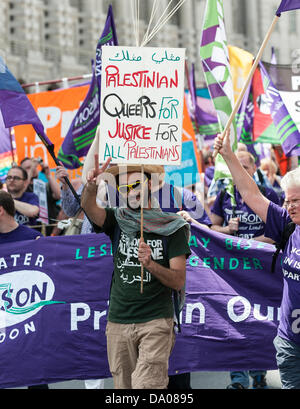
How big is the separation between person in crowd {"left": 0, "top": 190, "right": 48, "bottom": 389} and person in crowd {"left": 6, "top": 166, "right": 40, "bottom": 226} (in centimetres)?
125

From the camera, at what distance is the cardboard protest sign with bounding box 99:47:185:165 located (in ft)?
15.2

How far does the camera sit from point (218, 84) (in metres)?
6.98

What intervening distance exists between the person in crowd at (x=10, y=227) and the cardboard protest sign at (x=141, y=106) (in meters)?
1.31

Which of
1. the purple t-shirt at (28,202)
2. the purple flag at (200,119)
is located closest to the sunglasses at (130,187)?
the purple t-shirt at (28,202)

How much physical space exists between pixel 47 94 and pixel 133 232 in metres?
6.59

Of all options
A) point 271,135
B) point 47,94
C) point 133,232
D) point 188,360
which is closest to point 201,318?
point 188,360

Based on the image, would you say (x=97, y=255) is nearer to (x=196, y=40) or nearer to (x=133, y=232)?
(x=133, y=232)

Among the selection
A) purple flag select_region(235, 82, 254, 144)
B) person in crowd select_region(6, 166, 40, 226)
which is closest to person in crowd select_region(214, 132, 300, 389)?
person in crowd select_region(6, 166, 40, 226)

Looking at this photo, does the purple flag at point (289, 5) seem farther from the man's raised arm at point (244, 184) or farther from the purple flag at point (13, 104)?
the purple flag at point (13, 104)

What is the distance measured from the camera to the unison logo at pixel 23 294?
5.78 meters

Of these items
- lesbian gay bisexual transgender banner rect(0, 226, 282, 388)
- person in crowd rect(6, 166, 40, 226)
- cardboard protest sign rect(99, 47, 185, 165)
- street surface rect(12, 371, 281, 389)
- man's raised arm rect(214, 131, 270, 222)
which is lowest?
street surface rect(12, 371, 281, 389)

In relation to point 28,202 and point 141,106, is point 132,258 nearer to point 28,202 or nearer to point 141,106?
point 141,106

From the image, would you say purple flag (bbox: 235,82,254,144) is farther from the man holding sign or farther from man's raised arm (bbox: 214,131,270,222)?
the man holding sign

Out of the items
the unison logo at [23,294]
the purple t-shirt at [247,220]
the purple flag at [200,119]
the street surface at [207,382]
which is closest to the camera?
the unison logo at [23,294]
